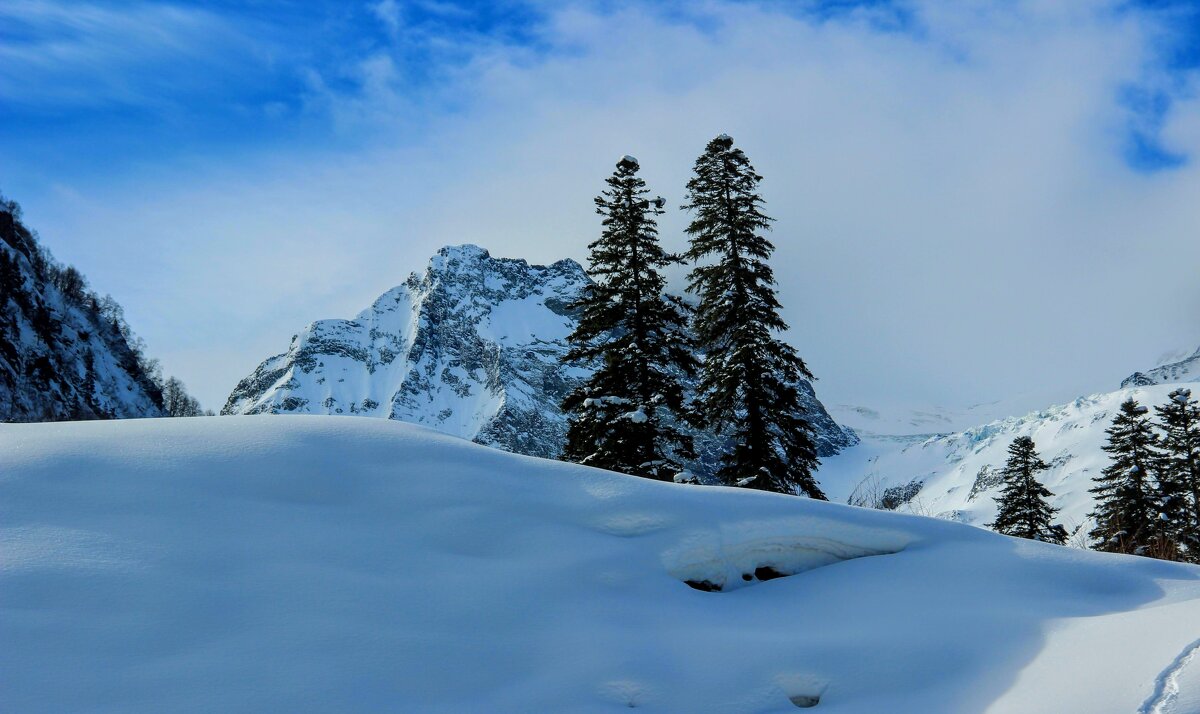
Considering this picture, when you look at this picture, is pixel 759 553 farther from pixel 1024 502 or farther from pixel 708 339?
pixel 1024 502

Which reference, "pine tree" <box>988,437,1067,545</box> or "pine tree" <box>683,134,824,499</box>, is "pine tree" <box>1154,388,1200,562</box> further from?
"pine tree" <box>683,134,824,499</box>

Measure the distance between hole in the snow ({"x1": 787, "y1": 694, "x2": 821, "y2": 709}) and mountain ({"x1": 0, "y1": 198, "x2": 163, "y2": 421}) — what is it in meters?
51.4

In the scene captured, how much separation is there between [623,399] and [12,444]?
14.5m

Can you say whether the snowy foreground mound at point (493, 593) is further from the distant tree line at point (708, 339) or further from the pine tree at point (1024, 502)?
the pine tree at point (1024, 502)

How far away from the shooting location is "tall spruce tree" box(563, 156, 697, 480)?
747 inches

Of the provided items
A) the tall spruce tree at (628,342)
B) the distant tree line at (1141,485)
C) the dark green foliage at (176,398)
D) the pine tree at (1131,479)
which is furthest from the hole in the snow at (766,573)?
the dark green foliage at (176,398)

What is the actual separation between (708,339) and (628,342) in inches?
92.1

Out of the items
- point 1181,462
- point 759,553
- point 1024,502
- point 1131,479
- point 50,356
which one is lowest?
point 759,553

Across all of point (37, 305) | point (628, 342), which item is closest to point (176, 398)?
point (37, 305)

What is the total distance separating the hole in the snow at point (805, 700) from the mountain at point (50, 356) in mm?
51450

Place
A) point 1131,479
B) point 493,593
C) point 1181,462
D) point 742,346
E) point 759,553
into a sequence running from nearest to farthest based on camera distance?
1. point 493,593
2. point 759,553
3. point 742,346
4. point 1181,462
5. point 1131,479

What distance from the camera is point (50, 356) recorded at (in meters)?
54.1

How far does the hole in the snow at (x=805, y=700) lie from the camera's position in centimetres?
396

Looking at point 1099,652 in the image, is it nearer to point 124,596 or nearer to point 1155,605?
point 1155,605
